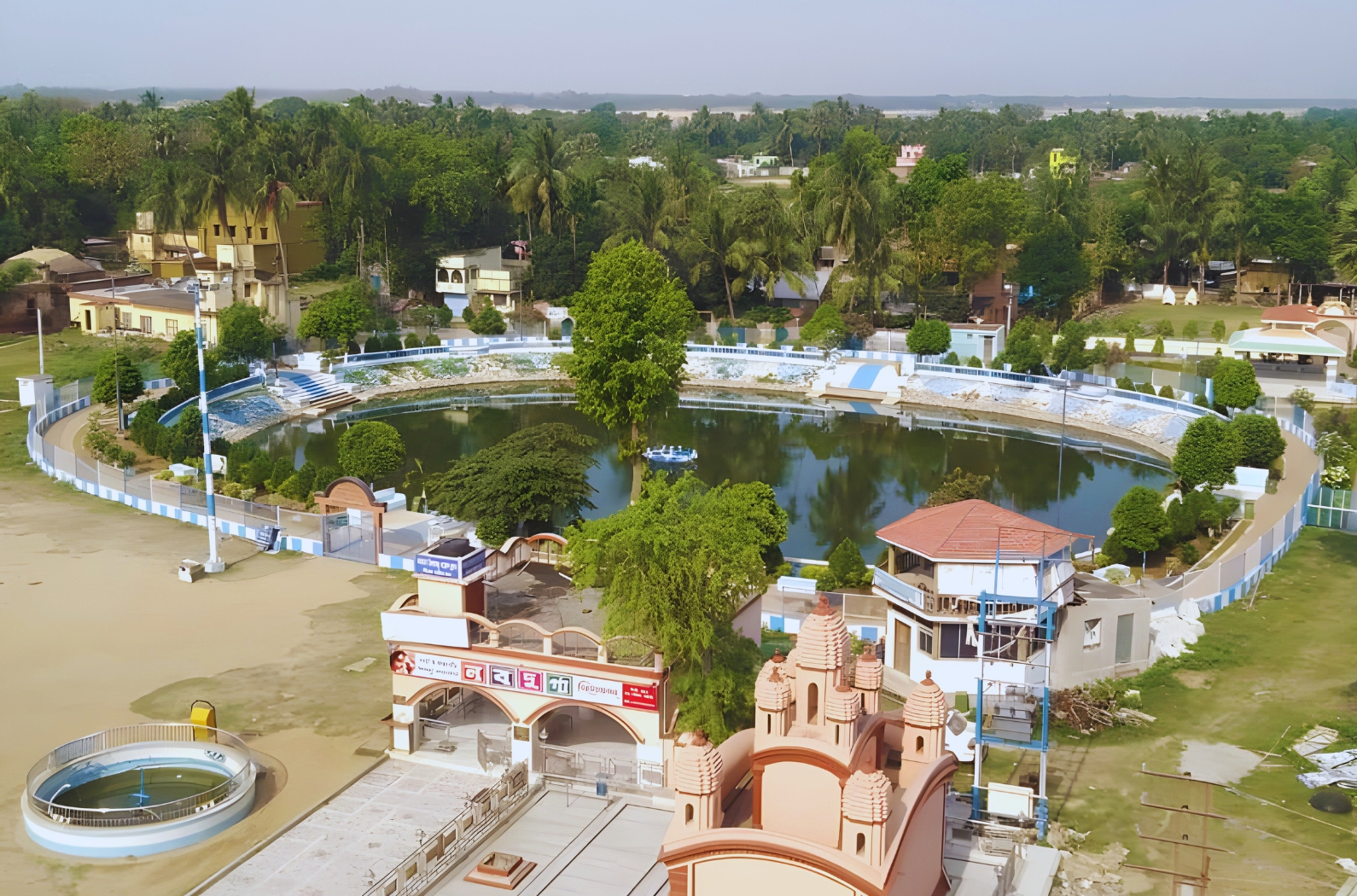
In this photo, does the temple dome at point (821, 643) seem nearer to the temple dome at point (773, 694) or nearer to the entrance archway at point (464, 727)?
the temple dome at point (773, 694)

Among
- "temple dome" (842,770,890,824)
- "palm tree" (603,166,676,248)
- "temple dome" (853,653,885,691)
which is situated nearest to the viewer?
"temple dome" (842,770,890,824)

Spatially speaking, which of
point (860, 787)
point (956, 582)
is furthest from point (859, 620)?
point (860, 787)

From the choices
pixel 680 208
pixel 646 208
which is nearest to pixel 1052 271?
pixel 680 208

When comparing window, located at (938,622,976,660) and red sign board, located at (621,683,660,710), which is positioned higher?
red sign board, located at (621,683,660,710)

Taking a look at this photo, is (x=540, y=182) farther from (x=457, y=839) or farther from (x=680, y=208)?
(x=457, y=839)

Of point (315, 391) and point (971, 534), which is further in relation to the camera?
point (315, 391)

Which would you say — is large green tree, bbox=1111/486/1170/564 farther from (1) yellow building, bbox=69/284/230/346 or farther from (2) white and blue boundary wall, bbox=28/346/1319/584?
(1) yellow building, bbox=69/284/230/346

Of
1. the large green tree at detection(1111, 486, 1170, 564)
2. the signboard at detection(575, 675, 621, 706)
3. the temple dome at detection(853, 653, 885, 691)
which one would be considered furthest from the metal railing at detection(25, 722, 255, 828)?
the large green tree at detection(1111, 486, 1170, 564)
